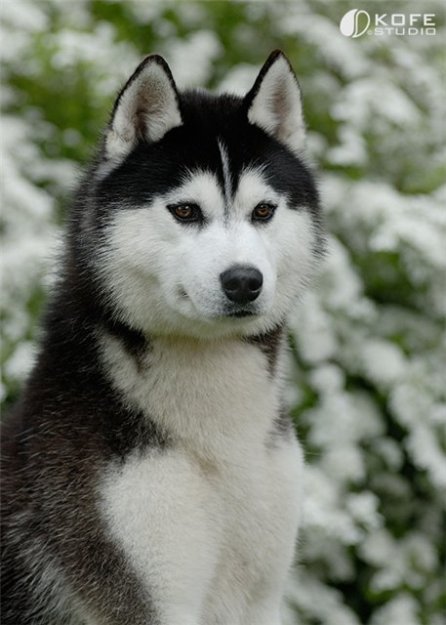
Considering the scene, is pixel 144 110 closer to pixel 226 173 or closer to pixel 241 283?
pixel 226 173

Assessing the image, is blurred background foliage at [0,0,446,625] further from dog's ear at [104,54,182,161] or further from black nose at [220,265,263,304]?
black nose at [220,265,263,304]

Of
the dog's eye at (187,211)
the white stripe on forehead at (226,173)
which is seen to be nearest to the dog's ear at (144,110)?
the white stripe on forehead at (226,173)

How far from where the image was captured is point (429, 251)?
587cm

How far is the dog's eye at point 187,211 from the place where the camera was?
342 centimetres

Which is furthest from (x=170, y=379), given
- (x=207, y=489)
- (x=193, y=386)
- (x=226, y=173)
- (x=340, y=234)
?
(x=340, y=234)

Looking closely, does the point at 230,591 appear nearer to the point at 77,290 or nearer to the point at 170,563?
the point at 170,563

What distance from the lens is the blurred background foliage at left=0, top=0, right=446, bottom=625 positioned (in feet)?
19.0

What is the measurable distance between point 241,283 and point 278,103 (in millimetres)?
730

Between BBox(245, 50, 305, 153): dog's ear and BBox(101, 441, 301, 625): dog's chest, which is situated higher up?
BBox(245, 50, 305, 153): dog's ear

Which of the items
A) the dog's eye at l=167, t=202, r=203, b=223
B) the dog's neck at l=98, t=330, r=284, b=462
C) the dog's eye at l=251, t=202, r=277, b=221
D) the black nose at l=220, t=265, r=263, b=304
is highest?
the dog's eye at l=167, t=202, r=203, b=223

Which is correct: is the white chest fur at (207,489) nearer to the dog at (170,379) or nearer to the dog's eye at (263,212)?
the dog at (170,379)

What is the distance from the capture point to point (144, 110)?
355 centimetres

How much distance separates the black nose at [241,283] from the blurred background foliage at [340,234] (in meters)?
2.17

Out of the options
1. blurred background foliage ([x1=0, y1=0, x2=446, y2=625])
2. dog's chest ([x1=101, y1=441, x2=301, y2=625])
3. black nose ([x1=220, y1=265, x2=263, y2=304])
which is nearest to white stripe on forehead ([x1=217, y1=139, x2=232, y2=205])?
black nose ([x1=220, y1=265, x2=263, y2=304])
